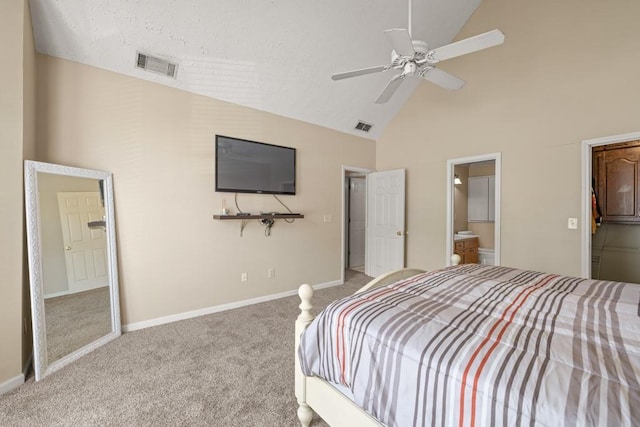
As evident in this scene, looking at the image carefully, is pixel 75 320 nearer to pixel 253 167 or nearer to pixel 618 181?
pixel 253 167

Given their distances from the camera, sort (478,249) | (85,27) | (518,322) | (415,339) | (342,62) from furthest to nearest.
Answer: (478,249), (342,62), (85,27), (518,322), (415,339)

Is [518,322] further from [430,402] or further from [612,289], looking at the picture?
[612,289]

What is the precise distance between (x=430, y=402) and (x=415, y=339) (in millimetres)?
200

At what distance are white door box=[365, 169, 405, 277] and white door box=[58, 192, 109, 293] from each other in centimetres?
377

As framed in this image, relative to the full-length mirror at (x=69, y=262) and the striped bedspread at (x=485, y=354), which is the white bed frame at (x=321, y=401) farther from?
the full-length mirror at (x=69, y=262)

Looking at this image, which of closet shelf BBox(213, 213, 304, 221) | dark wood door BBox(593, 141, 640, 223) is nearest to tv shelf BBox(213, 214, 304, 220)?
closet shelf BBox(213, 213, 304, 221)

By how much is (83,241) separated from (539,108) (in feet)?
16.3

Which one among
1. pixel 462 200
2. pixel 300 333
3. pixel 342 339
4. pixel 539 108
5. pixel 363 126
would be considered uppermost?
pixel 363 126

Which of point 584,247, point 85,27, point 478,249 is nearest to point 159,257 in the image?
point 85,27

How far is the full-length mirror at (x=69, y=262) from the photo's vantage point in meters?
2.02

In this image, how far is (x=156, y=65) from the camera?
2.75 m

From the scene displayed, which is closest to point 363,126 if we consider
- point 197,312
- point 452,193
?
point 452,193

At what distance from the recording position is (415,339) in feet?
3.42

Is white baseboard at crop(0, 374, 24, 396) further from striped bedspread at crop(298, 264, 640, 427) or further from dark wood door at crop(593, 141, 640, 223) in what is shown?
dark wood door at crop(593, 141, 640, 223)
